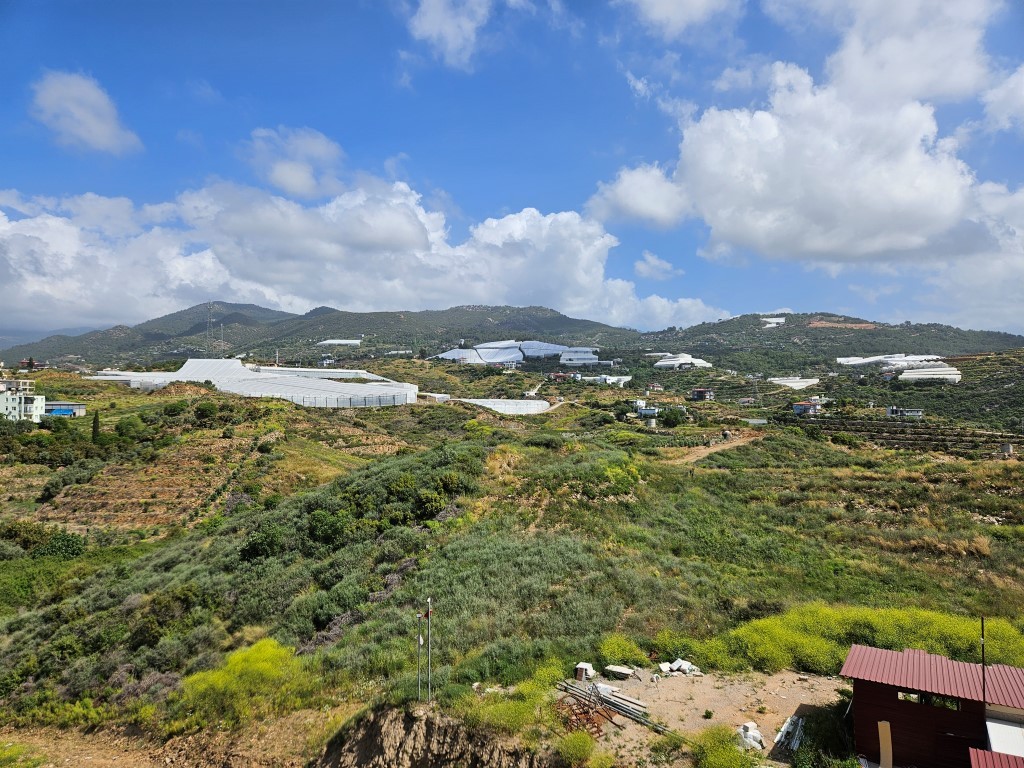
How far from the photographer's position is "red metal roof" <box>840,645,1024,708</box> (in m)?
7.23

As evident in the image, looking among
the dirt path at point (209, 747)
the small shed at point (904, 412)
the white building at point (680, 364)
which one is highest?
the white building at point (680, 364)

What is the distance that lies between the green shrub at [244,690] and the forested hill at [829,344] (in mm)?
129540

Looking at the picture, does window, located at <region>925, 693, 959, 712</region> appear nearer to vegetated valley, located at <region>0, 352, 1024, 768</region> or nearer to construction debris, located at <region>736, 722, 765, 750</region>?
vegetated valley, located at <region>0, 352, 1024, 768</region>

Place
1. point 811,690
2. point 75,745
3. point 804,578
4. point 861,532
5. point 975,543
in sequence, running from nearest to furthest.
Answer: point 811,690
point 75,745
point 804,578
point 975,543
point 861,532

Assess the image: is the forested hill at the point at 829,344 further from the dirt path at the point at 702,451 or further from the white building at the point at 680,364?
the dirt path at the point at 702,451

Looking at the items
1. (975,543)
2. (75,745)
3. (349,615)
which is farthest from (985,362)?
(75,745)

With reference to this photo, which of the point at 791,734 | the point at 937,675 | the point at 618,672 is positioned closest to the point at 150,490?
the point at 618,672

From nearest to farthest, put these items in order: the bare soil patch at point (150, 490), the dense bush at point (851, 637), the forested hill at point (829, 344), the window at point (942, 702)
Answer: the window at point (942, 702)
the dense bush at point (851, 637)
the bare soil patch at point (150, 490)
the forested hill at point (829, 344)

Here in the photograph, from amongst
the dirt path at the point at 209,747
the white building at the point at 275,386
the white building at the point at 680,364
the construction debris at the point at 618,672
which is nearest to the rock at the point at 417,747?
the dirt path at the point at 209,747

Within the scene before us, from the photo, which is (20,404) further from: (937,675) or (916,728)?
(937,675)

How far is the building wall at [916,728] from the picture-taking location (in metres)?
7.18

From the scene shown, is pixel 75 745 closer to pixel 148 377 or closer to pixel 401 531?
pixel 401 531

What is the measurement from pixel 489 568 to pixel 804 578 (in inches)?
348

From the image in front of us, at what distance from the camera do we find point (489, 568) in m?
14.2
